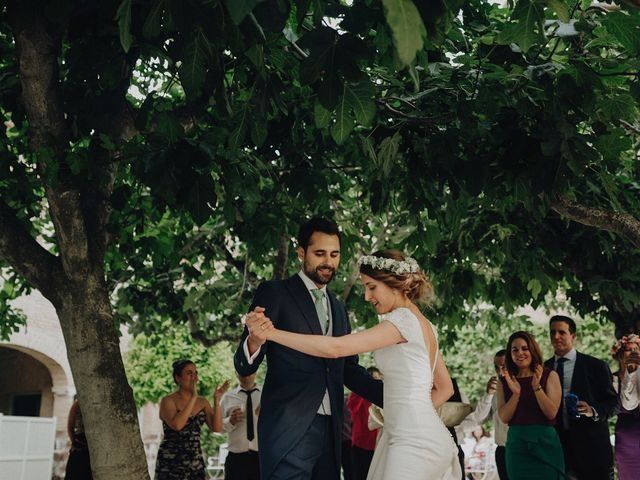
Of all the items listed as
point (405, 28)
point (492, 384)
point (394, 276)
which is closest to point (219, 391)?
point (492, 384)

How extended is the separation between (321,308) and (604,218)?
303 cm

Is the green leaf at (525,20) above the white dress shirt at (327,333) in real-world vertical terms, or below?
above

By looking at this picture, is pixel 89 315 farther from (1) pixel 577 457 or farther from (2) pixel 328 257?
(1) pixel 577 457

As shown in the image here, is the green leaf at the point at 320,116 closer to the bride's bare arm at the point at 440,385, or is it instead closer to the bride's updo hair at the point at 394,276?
the bride's updo hair at the point at 394,276

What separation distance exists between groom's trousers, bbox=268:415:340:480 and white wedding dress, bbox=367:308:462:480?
0.24 meters

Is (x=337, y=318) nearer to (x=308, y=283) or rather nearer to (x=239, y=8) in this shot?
(x=308, y=283)

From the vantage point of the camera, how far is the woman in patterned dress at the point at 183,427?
27.1ft

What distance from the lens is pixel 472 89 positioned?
19.2 feet

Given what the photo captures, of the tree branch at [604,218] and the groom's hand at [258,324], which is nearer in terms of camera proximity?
the groom's hand at [258,324]

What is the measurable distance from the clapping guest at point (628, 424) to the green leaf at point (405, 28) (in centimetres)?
551

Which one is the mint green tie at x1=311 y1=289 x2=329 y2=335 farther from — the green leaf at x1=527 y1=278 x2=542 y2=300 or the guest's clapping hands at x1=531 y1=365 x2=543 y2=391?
the green leaf at x1=527 y1=278 x2=542 y2=300

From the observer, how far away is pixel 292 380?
471 cm

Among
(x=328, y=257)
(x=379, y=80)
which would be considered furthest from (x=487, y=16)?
(x=328, y=257)

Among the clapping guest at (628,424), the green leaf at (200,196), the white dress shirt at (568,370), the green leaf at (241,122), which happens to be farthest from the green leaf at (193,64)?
the white dress shirt at (568,370)
